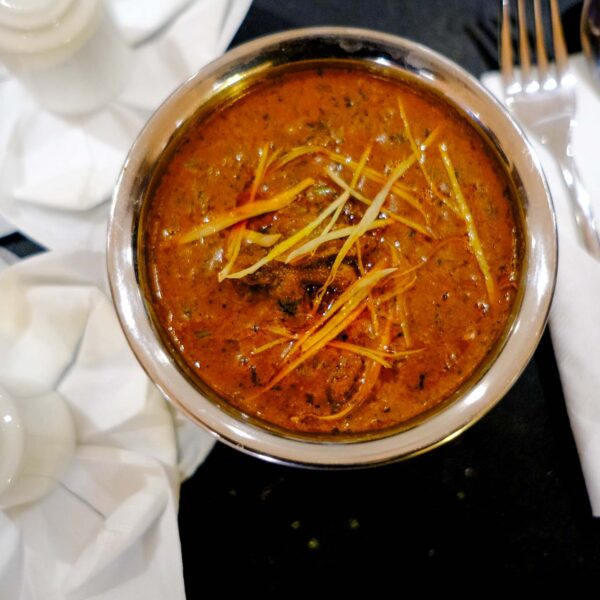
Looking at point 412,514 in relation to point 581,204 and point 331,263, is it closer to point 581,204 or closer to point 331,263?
point 331,263

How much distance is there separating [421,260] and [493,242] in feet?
0.58

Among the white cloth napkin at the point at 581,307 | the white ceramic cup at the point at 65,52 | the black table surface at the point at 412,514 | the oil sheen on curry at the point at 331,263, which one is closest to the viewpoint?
the oil sheen on curry at the point at 331,263

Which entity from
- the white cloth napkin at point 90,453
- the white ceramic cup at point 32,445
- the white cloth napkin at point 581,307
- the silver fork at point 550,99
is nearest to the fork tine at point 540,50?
the silver fork at point 550,99

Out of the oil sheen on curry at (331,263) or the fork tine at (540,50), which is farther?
the fork tine at (540,50)

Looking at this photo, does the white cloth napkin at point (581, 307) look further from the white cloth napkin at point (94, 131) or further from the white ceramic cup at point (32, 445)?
the white ceramic cup at point (32, 445)

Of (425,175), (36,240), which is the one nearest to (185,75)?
(36,240)

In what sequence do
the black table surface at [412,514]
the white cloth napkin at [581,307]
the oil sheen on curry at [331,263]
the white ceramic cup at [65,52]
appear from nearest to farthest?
1. the oil sheen on curry at [331,263]
2. the white ceramic cup at [65,52]
3. the white cloth napkin at [581,307]
4. the black table surface at [412,514]

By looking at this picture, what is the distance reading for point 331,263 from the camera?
1490 mm

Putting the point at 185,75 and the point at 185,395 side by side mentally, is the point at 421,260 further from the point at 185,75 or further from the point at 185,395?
the point at 185,75

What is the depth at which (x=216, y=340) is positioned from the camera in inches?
59.4

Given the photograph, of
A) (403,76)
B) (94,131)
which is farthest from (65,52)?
(403,76)

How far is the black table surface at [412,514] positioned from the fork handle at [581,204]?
330 millimetres

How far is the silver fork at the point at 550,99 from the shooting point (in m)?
1.79

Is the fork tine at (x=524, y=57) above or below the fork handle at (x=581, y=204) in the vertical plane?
above
